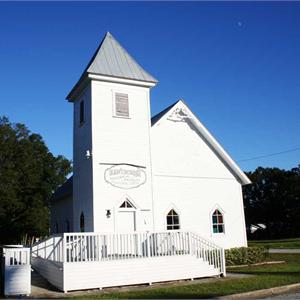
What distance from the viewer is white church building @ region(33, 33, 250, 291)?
52.0 feet

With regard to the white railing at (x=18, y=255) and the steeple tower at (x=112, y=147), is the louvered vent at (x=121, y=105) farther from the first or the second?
the white railing at (x=18, y=255)

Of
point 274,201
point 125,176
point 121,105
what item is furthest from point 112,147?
point 274,201

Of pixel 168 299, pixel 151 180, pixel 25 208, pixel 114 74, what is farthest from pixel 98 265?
pixel 25 208

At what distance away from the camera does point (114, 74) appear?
20.6m

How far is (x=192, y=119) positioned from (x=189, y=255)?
8.46 metres

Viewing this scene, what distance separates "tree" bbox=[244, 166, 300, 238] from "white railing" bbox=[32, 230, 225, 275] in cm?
6124

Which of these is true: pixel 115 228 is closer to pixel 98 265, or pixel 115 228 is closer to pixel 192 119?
pixel 98 265

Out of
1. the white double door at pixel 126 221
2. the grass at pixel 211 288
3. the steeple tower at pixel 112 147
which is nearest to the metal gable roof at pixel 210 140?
the steeple tower at pixel 112 147

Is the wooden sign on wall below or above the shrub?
above

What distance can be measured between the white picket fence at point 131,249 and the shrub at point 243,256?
4.11m

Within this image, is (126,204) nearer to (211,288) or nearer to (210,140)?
(210,140)

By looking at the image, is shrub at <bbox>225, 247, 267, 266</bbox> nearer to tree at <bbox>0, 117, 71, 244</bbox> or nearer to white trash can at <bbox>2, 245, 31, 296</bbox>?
white trash can at <bbox>2, 245, 31, 296</bbox>

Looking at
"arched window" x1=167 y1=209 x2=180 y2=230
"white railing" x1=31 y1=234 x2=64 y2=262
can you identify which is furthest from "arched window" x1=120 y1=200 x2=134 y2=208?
"white railing" x1=31 y1=234 x2=64 y2=262

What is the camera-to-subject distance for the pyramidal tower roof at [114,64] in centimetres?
2055
